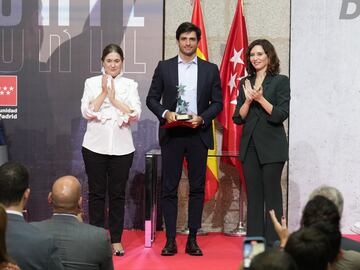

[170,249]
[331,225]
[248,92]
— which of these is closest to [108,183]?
[170,249]

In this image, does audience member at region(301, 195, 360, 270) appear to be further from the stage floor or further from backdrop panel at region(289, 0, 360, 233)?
backdrop panel at region(289, 0, 360, 233)

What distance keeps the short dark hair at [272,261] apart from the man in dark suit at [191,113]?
128 inches

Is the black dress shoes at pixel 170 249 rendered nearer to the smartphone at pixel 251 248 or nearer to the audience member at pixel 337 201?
the audience member at pixel 337 201

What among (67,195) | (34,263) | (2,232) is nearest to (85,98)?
(67,195)

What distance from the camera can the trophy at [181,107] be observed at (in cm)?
500

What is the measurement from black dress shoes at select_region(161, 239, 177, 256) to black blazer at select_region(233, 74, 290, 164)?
0.89 metres

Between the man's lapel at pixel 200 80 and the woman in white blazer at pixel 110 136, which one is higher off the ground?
the man's lapel at pixel 200 80

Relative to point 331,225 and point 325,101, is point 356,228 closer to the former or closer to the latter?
point 325,101

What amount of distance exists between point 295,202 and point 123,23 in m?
2.31

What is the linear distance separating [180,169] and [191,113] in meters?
0.44

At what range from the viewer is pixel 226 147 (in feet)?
20.3

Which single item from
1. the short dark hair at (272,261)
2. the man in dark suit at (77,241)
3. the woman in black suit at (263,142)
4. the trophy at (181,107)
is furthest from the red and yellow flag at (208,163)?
the short dark hair at (272,261)

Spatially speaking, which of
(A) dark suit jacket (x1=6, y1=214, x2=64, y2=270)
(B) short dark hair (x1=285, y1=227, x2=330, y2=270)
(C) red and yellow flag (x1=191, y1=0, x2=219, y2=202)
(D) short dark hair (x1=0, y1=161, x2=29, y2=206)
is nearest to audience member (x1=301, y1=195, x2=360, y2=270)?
(B) short dark hair (x1=285, y1=227, x2=330, y2=270)

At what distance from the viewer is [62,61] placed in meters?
6.32
